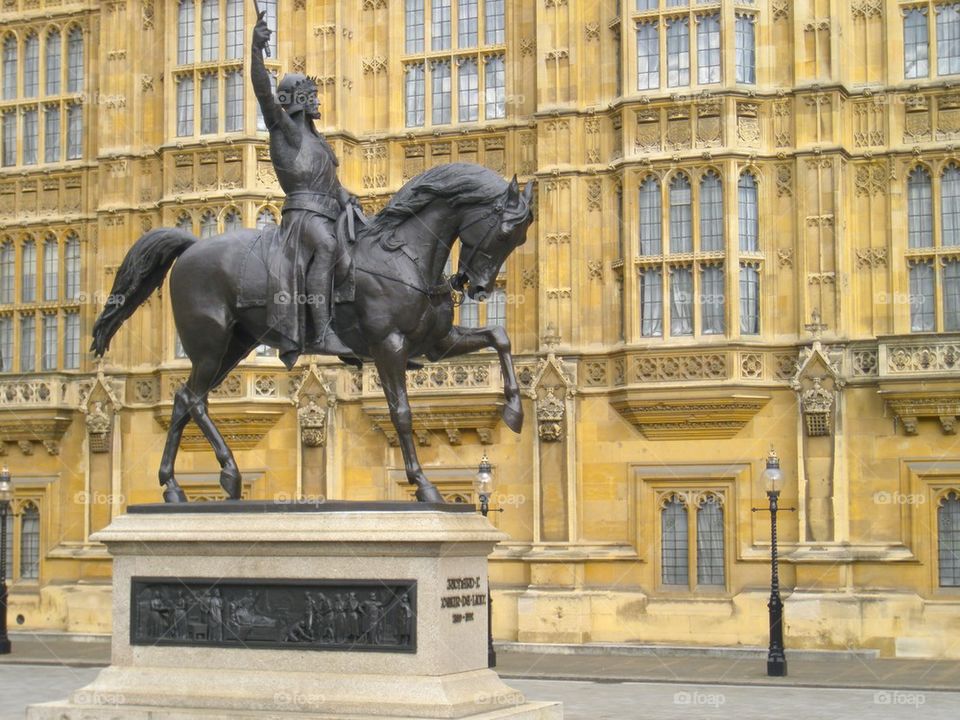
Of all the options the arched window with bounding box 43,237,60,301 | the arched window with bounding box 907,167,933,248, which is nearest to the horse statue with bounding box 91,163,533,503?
the arched window with bounding box 907,167,933,248

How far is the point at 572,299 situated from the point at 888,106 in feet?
24.0

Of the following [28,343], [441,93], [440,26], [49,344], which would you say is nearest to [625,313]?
[441,93]

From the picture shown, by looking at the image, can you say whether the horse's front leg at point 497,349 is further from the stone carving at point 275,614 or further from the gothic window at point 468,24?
the gothic window at point 468,24

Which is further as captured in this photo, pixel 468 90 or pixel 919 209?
pixel 468 90

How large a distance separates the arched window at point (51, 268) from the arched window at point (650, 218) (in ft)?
46.6

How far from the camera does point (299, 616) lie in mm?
15359

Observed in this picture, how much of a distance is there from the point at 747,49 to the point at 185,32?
41.1ft

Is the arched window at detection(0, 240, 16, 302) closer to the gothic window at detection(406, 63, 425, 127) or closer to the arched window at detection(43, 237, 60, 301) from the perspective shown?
the arched window at detection(43, 237, 60, 301)

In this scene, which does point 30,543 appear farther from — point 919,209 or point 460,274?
point 460,274

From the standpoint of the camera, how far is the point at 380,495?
1394 inches

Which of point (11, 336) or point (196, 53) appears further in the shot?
point (11, 336)

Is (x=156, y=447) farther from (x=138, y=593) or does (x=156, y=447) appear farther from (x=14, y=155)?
(x=138, y=593)

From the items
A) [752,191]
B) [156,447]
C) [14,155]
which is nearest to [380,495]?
[156,447]

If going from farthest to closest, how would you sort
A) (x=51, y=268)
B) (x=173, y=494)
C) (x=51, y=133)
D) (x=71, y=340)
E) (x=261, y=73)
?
(x=51, y=133), (x=51, y=268), (x=71, y=340), (x=173, y=494), (x=261, y=73)
